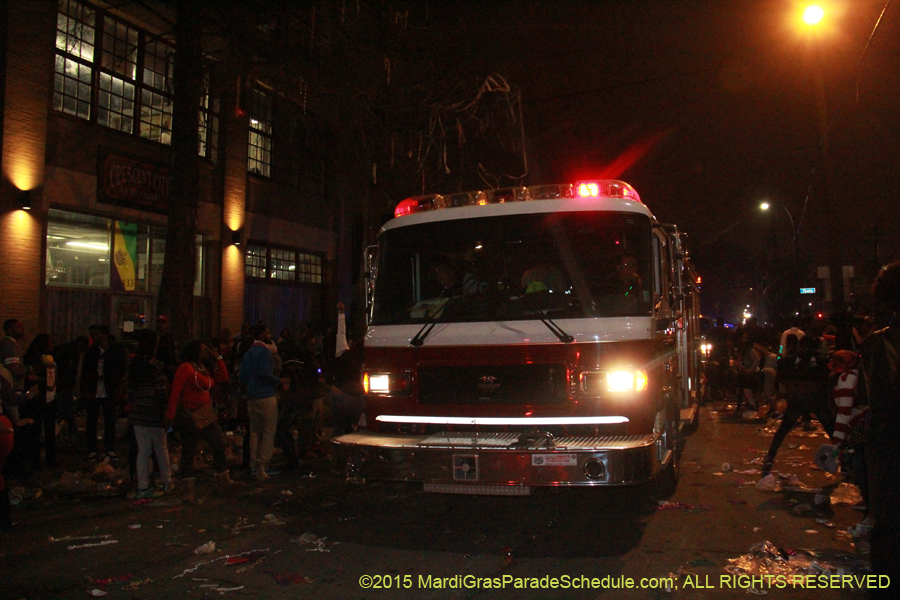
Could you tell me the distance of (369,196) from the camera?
1584 cm

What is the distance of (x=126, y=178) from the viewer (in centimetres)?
1520

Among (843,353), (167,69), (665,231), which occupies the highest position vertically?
(167,69)

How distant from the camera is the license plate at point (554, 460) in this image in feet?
16.5

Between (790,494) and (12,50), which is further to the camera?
(12,50)

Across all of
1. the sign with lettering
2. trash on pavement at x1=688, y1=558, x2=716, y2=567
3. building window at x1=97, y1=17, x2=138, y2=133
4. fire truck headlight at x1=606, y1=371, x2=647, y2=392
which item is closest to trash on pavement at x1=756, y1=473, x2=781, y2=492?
trash on pavement at x1=688, y1=558, x2=716, y2=567

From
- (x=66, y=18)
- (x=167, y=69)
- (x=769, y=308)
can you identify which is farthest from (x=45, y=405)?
(x=769, y=308)

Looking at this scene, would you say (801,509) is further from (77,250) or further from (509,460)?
(77,250)

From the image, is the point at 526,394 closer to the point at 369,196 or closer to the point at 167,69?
the point at 369,196

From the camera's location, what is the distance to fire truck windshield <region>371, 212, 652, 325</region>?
5863mm

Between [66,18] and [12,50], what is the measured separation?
1726mm

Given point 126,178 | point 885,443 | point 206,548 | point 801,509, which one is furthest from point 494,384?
point 126,178

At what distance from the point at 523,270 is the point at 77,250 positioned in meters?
11.8

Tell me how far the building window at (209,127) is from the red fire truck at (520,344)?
42.2ft

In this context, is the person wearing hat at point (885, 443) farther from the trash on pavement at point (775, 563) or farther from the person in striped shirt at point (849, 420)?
the person in striped shirt at point (849, 420)
